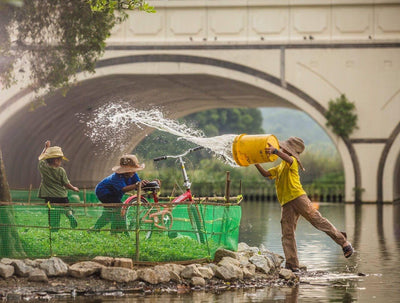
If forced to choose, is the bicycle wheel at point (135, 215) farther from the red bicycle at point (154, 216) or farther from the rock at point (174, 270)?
the rock at point (174, 270)

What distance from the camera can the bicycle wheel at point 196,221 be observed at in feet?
41.3

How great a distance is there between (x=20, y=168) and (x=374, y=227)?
79.3 ft

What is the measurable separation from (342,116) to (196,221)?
24.8 meters

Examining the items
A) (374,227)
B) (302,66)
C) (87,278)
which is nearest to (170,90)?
(302,66)

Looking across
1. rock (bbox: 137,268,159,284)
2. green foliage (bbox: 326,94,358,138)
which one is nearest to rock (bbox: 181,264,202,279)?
rock (bbox: 137,268,159,284)

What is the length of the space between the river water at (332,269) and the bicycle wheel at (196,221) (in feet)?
4.67

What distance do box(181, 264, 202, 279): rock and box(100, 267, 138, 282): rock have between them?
2.19 feet

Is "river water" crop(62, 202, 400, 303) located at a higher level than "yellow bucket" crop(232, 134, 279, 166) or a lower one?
lower

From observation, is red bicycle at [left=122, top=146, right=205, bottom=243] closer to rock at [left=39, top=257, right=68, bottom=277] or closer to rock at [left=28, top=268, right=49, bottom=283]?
rock at [left=39, top=257, right=68, bottom=277]

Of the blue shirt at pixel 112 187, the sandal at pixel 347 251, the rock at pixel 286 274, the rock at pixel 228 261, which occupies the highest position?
the blue shirt at pixel 112 187

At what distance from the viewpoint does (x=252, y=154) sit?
12.6m

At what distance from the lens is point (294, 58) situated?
3753 centimetres

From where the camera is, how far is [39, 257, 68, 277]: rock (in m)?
11.0

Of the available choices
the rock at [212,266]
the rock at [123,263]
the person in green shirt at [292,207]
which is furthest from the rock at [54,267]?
the person in green shirt at [292,207]
